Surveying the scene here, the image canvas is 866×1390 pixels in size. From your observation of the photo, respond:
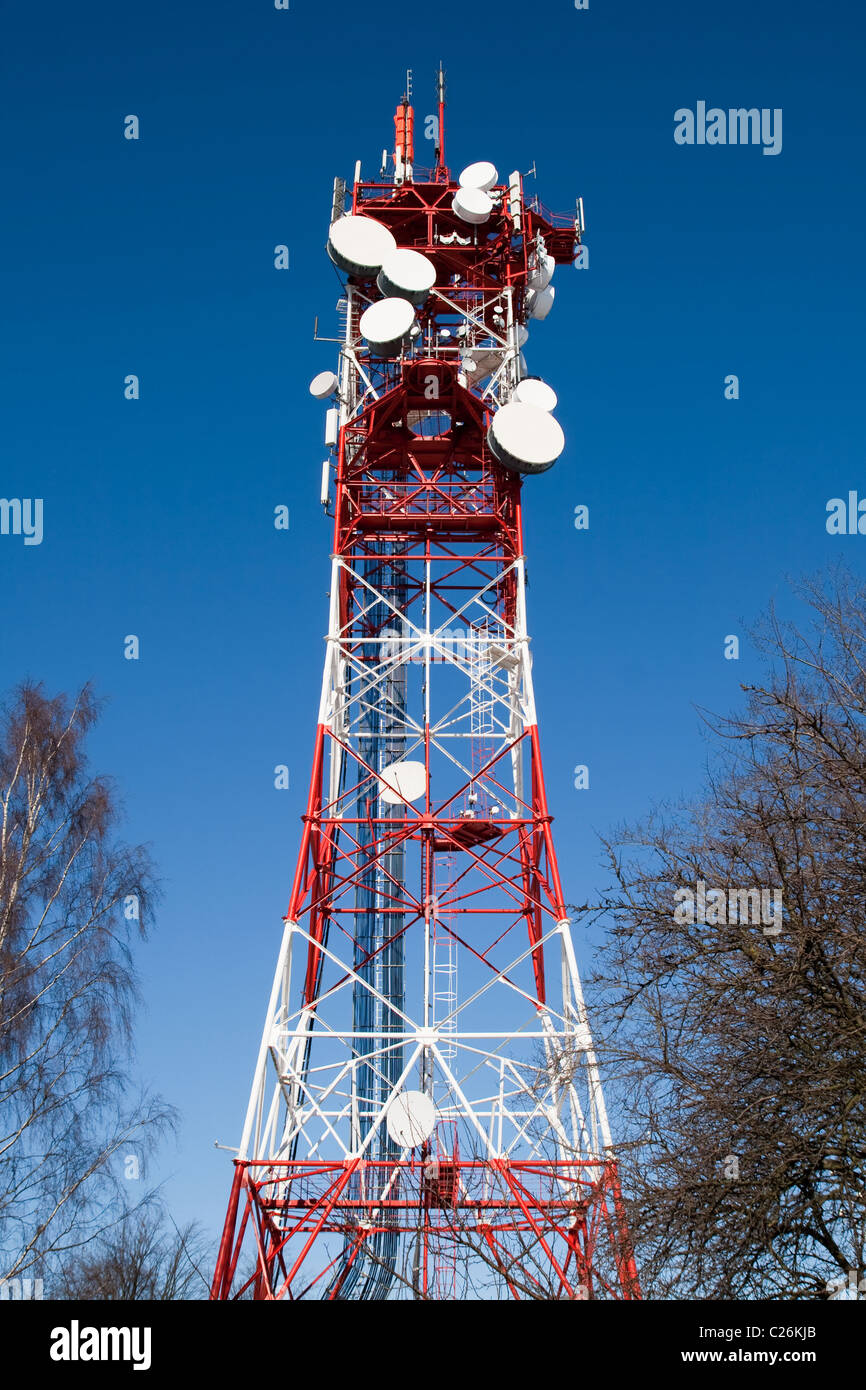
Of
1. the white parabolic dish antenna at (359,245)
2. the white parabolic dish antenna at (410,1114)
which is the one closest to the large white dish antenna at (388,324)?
the white parabolic dish antenna at (359,245)

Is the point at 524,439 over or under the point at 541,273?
under

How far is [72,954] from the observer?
2303 cm

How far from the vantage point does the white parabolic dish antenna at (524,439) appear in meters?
29.2

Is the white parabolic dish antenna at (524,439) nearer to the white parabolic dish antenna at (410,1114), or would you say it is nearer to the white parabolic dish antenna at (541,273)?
the white parabolic dish antenna at (541,273)

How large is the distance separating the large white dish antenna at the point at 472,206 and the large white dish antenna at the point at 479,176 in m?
0.86

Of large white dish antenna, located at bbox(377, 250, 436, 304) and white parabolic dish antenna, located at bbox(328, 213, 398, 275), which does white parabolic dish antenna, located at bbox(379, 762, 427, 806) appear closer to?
large white dish antenna, located at bbox(377, 250, 436, 304)

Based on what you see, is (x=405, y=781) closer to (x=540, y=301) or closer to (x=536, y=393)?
(x=536, y=393)

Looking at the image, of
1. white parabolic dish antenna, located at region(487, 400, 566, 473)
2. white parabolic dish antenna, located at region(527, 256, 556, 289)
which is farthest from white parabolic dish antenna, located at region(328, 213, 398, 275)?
white parabolic dish antenna, located at region(487, 400, 566, 473)

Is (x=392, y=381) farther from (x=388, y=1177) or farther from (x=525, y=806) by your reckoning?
(x=388, y=1177)

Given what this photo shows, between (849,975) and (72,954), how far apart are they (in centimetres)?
1488

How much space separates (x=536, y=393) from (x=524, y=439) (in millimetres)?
1847

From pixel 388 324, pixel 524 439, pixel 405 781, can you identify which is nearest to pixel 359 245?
pixel 388 324

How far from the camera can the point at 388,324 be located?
98.6ft

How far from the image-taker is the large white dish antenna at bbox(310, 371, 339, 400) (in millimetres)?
32812
